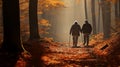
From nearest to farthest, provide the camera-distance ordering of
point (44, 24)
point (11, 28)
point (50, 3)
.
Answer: point (11, 28) < point (44, 24) < point (50, 3)

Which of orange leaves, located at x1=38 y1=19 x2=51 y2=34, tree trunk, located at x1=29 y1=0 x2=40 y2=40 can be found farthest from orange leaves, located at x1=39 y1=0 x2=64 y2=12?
tree trunk, located at x1=29 y1=0 x2=40 y2=40

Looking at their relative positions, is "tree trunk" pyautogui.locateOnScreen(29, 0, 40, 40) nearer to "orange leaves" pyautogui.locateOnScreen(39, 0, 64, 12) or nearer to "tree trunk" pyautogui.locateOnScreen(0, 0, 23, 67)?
"orange leaves" pyautogui.locateOnScreen(39, 0, 64, 12)

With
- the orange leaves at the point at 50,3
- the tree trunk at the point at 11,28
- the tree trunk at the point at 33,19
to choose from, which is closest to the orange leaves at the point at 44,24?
the orange leaves at the point at 50,3

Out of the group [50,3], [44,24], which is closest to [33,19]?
[44,24]

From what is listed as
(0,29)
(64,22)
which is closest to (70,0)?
(64,22)

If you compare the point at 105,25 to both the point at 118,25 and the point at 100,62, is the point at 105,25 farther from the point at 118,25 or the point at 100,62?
the point at 100,62

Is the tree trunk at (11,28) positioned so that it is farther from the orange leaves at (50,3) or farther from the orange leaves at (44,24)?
the orange leaves at (50,3)

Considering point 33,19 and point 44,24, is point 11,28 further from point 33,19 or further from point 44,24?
point 44,24

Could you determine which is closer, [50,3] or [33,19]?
[33,19]

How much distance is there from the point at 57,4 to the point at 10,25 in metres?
12.9

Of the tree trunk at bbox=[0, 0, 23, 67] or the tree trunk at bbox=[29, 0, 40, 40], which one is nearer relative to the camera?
the tree trunk at bbox=[0, 0, 23, 67]

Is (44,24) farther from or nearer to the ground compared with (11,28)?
farther from the ground

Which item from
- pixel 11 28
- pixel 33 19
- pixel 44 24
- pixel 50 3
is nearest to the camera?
pixel 11 28

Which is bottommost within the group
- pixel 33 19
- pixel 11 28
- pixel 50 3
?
pixel 11 28
